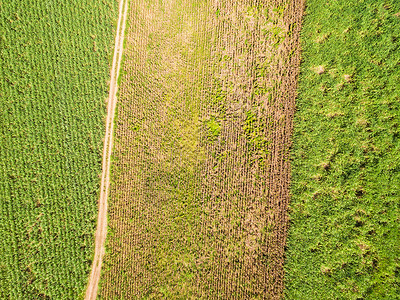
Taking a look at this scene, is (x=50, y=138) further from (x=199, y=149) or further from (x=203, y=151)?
(x=203, y=151)

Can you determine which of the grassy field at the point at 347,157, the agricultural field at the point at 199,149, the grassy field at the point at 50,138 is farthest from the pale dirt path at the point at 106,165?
the grassy field at the point at 347,157

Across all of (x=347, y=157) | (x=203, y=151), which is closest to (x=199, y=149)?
(x=203, y=151)

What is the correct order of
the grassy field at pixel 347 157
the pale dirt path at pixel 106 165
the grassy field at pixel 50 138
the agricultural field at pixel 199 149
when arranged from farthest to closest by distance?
the pale dirt path at pixel 106 165, the grassy field at pixel 50 138, the agricultural field at pixel 199 149, the grassy field at pixel 347 157

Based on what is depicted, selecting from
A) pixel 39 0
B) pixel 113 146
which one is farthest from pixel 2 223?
pixel 39 0

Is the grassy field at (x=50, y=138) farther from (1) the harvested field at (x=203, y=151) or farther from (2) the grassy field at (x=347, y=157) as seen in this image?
(2) the grassy field at (x=347, y=157)

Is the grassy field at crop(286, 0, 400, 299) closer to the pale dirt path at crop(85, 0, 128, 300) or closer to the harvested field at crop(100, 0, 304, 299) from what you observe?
the harvested field at crop(100, 0, 304, 299)

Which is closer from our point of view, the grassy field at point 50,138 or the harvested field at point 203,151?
the grassy field at point 50,138
